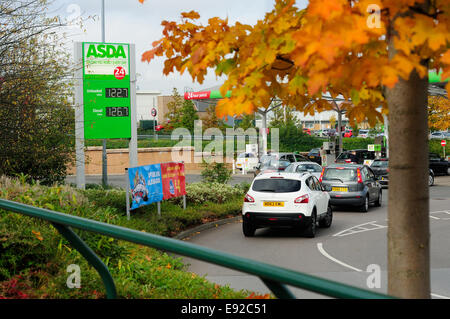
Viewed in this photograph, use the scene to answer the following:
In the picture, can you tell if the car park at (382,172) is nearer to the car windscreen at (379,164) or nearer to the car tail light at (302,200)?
the car windscreen at (379,164)

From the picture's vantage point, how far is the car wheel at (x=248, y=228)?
13562mm

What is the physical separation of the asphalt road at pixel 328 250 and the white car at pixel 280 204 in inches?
15.5

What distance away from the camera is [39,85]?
518 inches

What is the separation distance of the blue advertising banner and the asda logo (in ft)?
21.7

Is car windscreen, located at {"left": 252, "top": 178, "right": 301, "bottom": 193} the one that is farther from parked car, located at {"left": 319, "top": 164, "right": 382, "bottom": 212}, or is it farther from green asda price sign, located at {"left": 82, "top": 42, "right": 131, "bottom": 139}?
green asda price sign, located at {"left": 82, "top": 42, "right": 131, "bottom": 139}

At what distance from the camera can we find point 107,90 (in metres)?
20.0

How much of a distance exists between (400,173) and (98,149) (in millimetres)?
38577

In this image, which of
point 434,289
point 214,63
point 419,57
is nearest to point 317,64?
point 419,57

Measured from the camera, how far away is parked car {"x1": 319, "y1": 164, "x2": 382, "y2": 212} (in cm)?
1866

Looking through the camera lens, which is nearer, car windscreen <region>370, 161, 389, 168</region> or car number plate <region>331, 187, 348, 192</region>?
car number plate <region>331, 187, 348, 192</region>

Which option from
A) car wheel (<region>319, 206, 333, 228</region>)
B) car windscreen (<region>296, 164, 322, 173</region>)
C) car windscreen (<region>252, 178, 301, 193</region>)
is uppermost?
car windscreen (<region>252, 178, 301, 193</region>)

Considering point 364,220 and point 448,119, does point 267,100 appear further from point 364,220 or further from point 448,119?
point 448,119

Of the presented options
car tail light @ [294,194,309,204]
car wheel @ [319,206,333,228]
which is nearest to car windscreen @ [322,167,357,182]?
car wheel @ [319,206,333,228]

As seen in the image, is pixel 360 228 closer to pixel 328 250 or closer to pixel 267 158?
pixel 328 250
